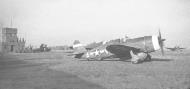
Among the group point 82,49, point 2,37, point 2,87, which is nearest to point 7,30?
point 2,37

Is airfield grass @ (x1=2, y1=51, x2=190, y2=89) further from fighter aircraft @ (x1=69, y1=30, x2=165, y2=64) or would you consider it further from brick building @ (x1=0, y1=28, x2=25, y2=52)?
brick building @ (x1=0, y1=28, x2=25, y2=52)

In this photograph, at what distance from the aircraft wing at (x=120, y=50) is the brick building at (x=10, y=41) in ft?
171

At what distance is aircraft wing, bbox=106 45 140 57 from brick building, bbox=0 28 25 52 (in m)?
52.1

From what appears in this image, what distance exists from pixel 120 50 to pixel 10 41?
5849 centimetres

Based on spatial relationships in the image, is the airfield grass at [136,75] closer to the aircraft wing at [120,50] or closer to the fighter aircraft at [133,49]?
the fighter aircraft at [133,49]

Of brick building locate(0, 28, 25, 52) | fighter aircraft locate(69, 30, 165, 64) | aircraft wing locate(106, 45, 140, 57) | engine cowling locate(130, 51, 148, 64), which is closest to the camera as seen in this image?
engine cowling locate(130, 51, 148, 64)

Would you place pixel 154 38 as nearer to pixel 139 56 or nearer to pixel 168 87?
pixel 139 56

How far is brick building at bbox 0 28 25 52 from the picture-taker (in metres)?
57.7

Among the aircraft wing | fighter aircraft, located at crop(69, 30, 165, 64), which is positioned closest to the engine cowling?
fighter aircraft, located at crop(69, 30, 165, 64)

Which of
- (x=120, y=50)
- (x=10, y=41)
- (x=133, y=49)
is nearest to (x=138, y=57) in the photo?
(x=133, y=49)

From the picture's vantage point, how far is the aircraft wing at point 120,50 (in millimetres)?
11898

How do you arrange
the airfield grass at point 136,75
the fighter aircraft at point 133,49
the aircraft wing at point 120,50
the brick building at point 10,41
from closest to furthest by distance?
the airfield grass at point 136,75
the fighter aircraft at point 133,49
the aircraft wing at point 120,50
the brick building at point 10,41

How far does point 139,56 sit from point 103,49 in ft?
11.6

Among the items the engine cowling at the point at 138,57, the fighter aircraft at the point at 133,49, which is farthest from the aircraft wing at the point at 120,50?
the engine cowling at the point at 138,57
